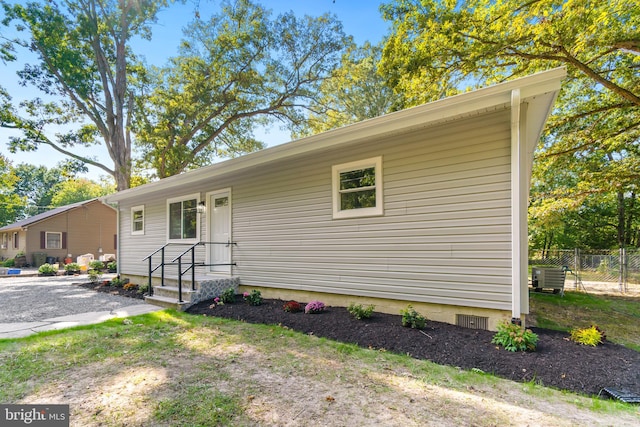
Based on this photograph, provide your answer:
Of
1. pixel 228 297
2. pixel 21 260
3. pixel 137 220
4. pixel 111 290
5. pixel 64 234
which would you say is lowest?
pixel 21 260

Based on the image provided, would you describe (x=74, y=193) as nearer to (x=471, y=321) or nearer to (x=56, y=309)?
(x=56, y=309)

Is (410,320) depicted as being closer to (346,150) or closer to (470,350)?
(470,350)

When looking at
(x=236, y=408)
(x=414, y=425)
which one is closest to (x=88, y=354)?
(x=236, y=408)

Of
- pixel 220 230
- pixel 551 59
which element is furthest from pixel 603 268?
pixel 220 230

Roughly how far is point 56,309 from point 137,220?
13.5 feet

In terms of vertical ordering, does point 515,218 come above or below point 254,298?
above

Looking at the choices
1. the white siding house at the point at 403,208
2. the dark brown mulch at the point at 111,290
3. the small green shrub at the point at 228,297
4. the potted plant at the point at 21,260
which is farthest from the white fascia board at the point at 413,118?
the potted plant at the point at 21,260

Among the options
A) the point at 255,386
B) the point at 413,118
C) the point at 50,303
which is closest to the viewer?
the point at 255,386

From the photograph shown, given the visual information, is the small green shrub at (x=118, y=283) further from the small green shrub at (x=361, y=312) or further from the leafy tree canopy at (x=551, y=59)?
the leafy tree canopy at (x=551, y=59)

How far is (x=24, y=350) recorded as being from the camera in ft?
11.7

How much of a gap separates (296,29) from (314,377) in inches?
598

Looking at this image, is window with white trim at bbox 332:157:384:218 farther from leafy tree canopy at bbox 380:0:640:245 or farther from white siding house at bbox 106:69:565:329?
leafy tree canopy at bbox 380:0:640:245

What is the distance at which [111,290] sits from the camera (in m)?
8.69

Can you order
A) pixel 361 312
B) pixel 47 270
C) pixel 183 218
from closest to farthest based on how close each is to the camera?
pixel 361 312 < pixel 183 218 < pixel 47 270
